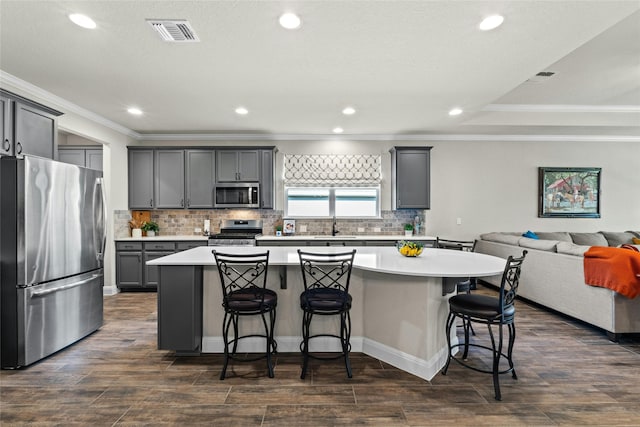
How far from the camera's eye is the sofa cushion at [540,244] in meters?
4.11

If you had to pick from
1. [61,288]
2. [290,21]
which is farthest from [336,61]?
[61,288]

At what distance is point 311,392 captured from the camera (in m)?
2.32

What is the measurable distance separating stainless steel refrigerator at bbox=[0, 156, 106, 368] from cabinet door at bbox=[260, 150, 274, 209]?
2580 millimetres

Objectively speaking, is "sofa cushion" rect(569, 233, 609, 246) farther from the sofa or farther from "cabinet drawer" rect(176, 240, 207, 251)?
"cabinet drawer" rect(176, 240, 207, 251)

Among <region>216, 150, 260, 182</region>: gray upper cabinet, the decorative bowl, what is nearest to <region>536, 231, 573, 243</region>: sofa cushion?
the decorative bowl

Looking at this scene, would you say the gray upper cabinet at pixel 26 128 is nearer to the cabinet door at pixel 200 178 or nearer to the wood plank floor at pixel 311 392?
the wood plank floor at pixel 311 392

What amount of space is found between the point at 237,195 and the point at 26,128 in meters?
2.96

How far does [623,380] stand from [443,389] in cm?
152

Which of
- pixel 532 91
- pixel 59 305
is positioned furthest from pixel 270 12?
pixel 532 91

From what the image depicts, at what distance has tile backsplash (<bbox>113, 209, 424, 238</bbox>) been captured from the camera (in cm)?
586

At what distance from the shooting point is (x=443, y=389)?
92.8 inches

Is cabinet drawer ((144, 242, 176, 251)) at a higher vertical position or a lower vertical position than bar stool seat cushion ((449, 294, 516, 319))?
higher

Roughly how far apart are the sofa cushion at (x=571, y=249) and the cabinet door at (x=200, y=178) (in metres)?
5.30

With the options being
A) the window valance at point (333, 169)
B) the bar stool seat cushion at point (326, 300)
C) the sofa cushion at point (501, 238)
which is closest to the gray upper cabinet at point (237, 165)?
the window valance at point (333, 169)
